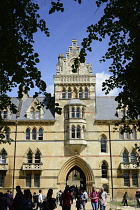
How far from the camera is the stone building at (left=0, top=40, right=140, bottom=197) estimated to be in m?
30.6

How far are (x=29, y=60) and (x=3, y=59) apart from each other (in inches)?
31.9

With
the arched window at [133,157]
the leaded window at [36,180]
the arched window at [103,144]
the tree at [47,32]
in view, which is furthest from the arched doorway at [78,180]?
the tree at [47,32]

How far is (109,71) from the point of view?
962 cm

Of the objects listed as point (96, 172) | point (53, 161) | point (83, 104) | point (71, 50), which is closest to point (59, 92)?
point (83, 104)

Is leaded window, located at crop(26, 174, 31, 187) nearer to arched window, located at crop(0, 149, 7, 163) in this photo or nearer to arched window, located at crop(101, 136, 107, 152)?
arched window, located at crop(0, 149, 7, 163)

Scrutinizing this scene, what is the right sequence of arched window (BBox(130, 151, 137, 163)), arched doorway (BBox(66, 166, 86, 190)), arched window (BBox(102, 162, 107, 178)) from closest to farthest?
1. arched window (BBox(102, 162, 107, 178))
2. arched window (BBox(130, 151, 137, 163))
3. arched doorway (BBox(66, 166, 86, 190))

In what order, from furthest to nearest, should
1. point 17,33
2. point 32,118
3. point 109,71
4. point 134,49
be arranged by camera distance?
point 32,118
point 109,71
point 17,33
point 134,49

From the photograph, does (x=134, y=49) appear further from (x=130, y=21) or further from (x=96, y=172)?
(x=96, y=172)

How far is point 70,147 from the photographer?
3125cm

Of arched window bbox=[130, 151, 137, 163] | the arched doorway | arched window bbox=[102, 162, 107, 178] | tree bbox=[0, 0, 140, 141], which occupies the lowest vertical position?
the arched doorway

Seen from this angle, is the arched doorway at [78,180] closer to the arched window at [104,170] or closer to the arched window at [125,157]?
the arched window at [104,170]

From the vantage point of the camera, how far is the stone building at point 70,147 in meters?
30.6

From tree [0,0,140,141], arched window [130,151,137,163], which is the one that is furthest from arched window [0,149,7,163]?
tree [0,0,140,141]

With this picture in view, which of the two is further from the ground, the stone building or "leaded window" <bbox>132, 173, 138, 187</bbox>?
the stone building
